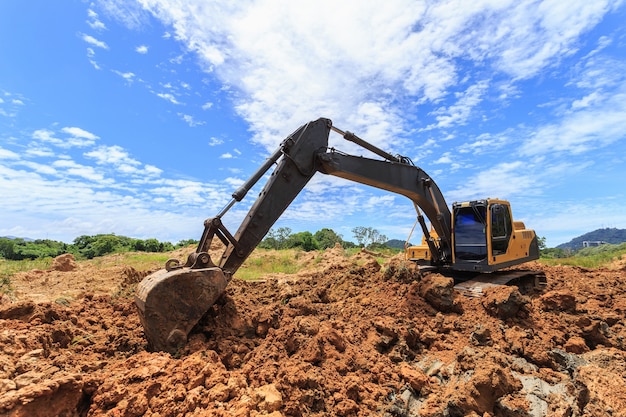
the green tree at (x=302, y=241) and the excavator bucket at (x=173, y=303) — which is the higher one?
the green tree at (x=302, y=241)

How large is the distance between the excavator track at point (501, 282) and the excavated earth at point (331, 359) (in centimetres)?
73

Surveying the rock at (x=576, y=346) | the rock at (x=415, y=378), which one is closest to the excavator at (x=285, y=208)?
the rock at (x=576, y=346)

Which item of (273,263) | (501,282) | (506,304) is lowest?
(506,304)

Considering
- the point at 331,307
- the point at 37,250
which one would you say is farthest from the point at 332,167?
the point at 37,250

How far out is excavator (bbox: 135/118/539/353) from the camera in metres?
4.65

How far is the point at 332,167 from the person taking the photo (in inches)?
261

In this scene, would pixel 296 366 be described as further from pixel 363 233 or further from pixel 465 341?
pixel 363 233

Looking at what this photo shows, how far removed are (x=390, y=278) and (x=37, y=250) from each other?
35137 mm

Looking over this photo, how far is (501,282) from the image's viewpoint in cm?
817

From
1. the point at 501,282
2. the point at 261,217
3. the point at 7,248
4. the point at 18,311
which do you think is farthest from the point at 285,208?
the point at 7,248

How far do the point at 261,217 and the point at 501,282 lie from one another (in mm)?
5886

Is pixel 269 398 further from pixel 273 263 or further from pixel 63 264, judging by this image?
pixel 273 263

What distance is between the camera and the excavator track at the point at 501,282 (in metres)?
7.77

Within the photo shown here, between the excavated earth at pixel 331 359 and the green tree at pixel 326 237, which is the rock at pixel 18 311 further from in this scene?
the green tree at pixel 326 237
